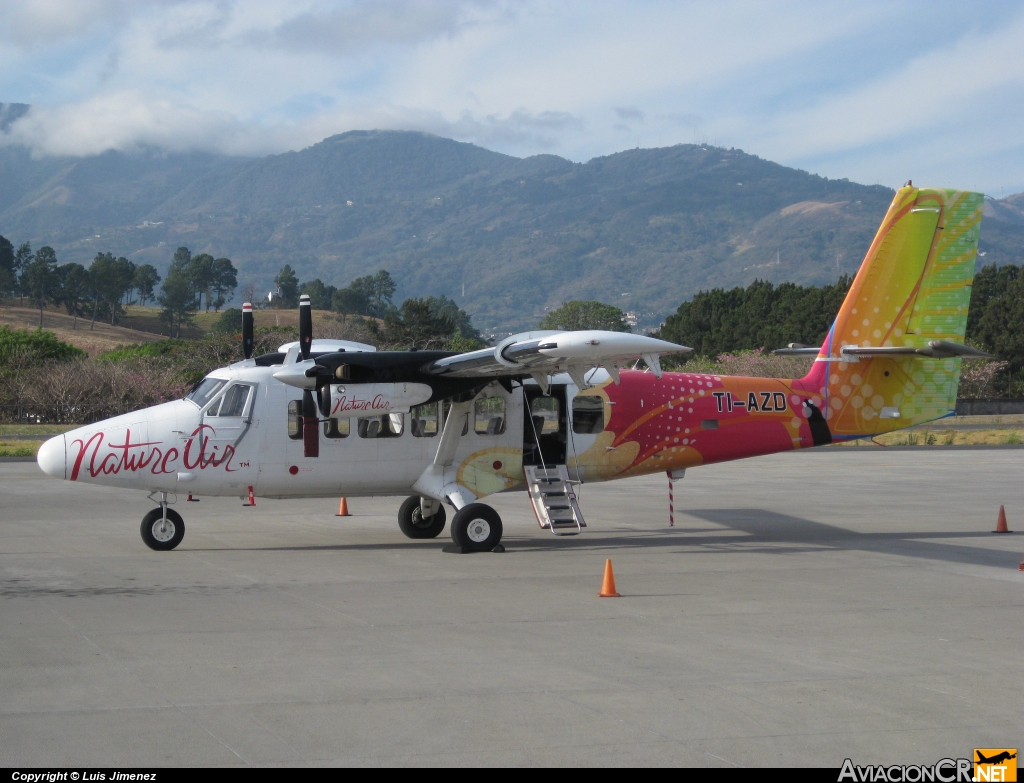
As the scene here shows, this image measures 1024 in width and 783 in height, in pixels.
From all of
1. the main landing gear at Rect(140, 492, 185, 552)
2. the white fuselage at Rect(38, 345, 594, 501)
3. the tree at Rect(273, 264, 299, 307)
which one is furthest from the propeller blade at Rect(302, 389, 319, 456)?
the tree at Rect(273, 264, 299, 307)

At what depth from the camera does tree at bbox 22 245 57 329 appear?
137 meters

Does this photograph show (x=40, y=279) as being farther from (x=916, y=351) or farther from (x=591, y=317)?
(x=916, y=351)

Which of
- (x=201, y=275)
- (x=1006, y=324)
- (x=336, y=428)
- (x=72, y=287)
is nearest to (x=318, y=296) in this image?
(x=201, y=275)

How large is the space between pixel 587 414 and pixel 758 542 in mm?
3581

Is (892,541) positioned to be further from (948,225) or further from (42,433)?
(42,433)

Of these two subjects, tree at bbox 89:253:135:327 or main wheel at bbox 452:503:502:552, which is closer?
main wheel at bbox 452:503:502:552

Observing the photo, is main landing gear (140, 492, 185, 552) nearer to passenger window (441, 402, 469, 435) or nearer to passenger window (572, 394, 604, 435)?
passenger window (441, 402, 469, 435)

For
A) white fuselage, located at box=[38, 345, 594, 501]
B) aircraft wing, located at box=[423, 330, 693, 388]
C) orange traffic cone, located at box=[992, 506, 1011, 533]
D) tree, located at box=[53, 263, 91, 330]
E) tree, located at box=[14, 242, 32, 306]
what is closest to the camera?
aircraft wing, located at box=[423, 330, 693, 388]

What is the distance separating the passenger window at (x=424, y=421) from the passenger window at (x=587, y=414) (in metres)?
2.39

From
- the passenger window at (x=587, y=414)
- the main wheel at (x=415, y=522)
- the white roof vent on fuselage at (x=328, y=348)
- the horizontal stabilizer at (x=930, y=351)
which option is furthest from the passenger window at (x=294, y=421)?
the horizontal stabilizer at (x=930, y=351)

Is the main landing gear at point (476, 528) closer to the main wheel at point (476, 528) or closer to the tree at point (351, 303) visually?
the main wheel at point (476, 528)

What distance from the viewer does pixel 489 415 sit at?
1691cm

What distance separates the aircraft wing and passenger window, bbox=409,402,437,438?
1.14 metres

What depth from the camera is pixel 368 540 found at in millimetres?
17438
